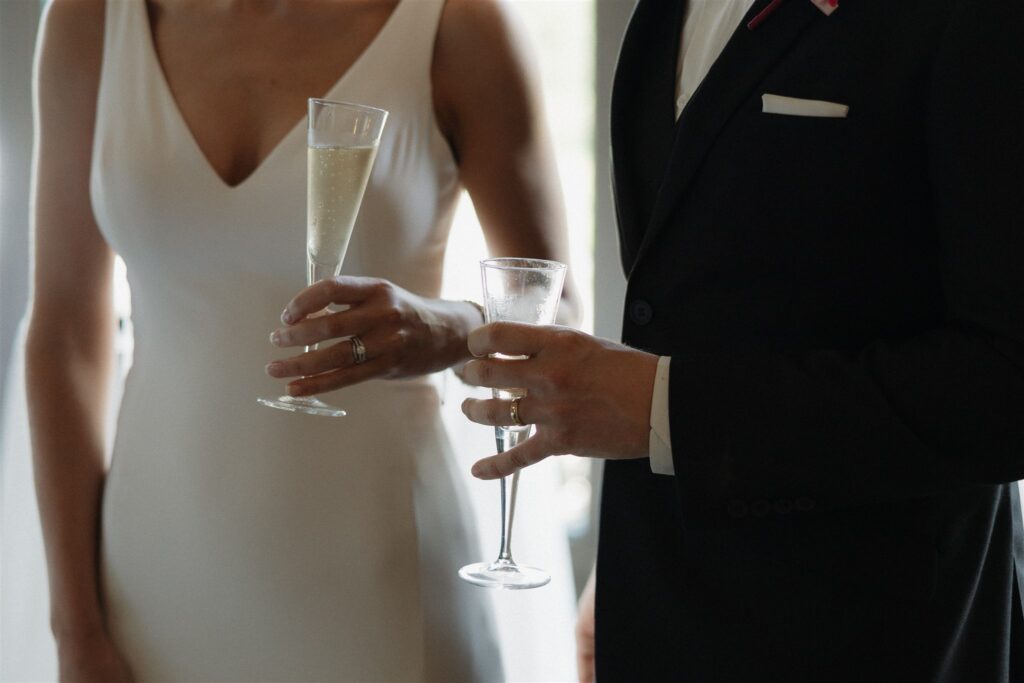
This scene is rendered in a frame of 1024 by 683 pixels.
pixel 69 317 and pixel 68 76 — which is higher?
pixel 68 76

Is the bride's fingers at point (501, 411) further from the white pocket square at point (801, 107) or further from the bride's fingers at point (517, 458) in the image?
the white pocket square at point (801, 107)

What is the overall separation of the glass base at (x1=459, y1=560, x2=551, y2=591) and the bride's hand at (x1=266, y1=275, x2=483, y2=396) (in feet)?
1.02

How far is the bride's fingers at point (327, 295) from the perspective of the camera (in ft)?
4.08

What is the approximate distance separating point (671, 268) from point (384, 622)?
74 centimetres

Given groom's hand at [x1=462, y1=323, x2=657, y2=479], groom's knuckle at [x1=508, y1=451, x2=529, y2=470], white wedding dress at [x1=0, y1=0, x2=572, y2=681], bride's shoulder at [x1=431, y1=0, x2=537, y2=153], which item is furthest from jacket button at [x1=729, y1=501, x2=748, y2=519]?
bride's shoulder at [x1=431, y1=0, x2=537, y2=153]

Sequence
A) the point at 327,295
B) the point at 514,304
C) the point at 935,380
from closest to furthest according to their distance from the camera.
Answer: the point at 935,380 → the point at 514,304 → the point at 327,295

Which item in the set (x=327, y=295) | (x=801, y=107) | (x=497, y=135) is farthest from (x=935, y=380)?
(x=497, y=135)

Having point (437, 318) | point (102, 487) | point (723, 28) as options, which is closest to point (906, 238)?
point (723, 28)

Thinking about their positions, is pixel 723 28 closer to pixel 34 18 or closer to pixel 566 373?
pixel 566 373

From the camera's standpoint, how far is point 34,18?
108 inches

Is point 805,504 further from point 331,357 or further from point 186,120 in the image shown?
point 186,120

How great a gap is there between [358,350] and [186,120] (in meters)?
0.64

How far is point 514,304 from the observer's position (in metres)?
1.10

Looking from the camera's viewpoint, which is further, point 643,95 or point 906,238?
point 643,95
